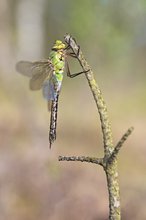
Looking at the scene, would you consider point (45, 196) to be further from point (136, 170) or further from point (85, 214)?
point (136, 170)

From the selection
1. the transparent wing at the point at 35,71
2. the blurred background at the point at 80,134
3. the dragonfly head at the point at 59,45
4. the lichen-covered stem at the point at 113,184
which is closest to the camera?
the lichen-covered stem at the point at 113,184

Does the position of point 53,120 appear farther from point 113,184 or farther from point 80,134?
point 80,134

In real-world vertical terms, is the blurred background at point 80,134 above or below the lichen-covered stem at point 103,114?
above

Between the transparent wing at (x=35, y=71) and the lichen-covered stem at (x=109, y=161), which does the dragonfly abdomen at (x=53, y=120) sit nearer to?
the transparent wing at (x=35, y=71)

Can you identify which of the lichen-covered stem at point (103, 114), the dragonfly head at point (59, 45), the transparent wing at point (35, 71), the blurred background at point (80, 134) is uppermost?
the blurred background at point (80, 134)

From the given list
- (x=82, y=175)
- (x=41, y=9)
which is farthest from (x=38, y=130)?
(x=41, y=9)

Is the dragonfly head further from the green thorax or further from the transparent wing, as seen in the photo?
the transparent wing

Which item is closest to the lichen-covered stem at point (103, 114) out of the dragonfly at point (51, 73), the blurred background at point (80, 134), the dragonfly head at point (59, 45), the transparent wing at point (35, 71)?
the dragonfly at point (51, 73)
